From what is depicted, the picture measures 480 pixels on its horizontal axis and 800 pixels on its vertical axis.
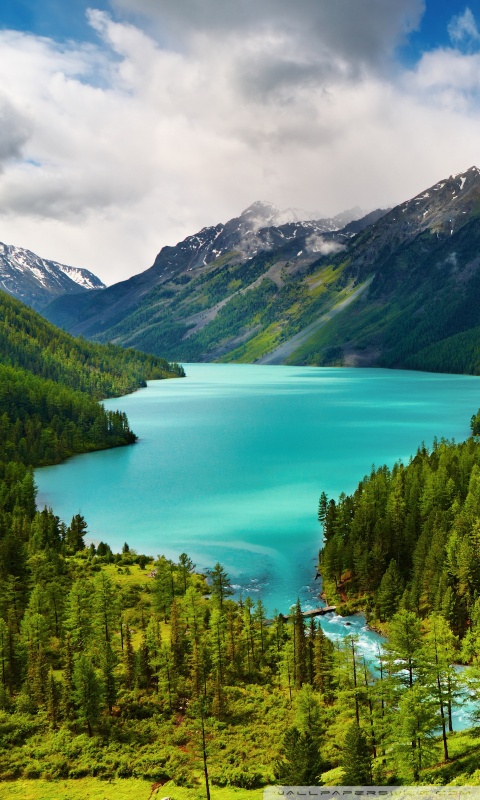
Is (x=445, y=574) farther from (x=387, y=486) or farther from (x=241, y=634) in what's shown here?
(x=387, y=486)

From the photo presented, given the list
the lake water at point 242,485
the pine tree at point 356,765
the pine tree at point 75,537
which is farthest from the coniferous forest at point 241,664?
the lake water at point 242,485

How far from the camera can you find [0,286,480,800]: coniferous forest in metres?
36.7

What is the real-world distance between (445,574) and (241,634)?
20.5 m

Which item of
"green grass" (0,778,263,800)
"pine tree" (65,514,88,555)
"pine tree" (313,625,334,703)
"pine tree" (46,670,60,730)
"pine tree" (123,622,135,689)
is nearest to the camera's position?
"green grass" (0,778,263,800)

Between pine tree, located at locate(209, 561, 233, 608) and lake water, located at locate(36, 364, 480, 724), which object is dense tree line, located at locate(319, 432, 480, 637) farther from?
pine tree, located at locate(209, 561, 233, 608)

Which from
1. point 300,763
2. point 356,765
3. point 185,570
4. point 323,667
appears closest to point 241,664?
point 323,667

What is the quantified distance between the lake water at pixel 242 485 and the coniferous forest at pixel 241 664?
5.46 metres

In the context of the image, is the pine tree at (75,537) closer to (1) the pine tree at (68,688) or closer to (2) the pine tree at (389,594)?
(1) the pine tree at (68,688)

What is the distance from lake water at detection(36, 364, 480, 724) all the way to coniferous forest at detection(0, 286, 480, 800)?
17.9 ft

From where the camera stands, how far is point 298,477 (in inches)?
4505

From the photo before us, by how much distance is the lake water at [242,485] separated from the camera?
75.4 meters

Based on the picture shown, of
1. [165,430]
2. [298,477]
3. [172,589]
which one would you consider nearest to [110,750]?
[172,589]

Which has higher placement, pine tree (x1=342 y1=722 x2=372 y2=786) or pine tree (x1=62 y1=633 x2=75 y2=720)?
pine tree (x1=342 y1=722 x2=372 y2=786)

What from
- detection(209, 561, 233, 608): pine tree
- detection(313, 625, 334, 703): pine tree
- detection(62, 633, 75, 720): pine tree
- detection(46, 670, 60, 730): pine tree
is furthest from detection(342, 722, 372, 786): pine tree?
detection(209, 561, 233, 608): pine tree
